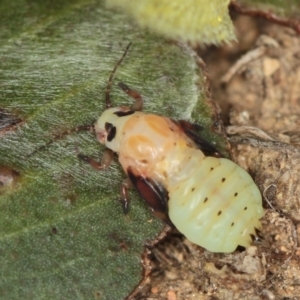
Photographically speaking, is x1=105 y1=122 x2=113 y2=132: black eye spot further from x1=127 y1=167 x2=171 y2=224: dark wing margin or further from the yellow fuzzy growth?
the yellow fuzzy growth

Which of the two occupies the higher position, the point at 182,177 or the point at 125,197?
the point at 182,177

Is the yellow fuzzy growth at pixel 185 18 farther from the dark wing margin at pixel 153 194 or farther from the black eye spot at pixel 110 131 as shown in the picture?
the dark wing margin at pixel 153 194

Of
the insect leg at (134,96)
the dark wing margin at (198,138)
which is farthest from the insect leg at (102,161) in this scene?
the dark wing margin at (198,138)

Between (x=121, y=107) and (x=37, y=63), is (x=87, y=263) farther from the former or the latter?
(x=37, y=63)

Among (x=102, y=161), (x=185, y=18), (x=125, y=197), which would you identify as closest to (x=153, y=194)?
(x=125, y=197)

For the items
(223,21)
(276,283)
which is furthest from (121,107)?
(276,283)

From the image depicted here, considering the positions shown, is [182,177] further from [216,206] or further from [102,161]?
[102,161]
